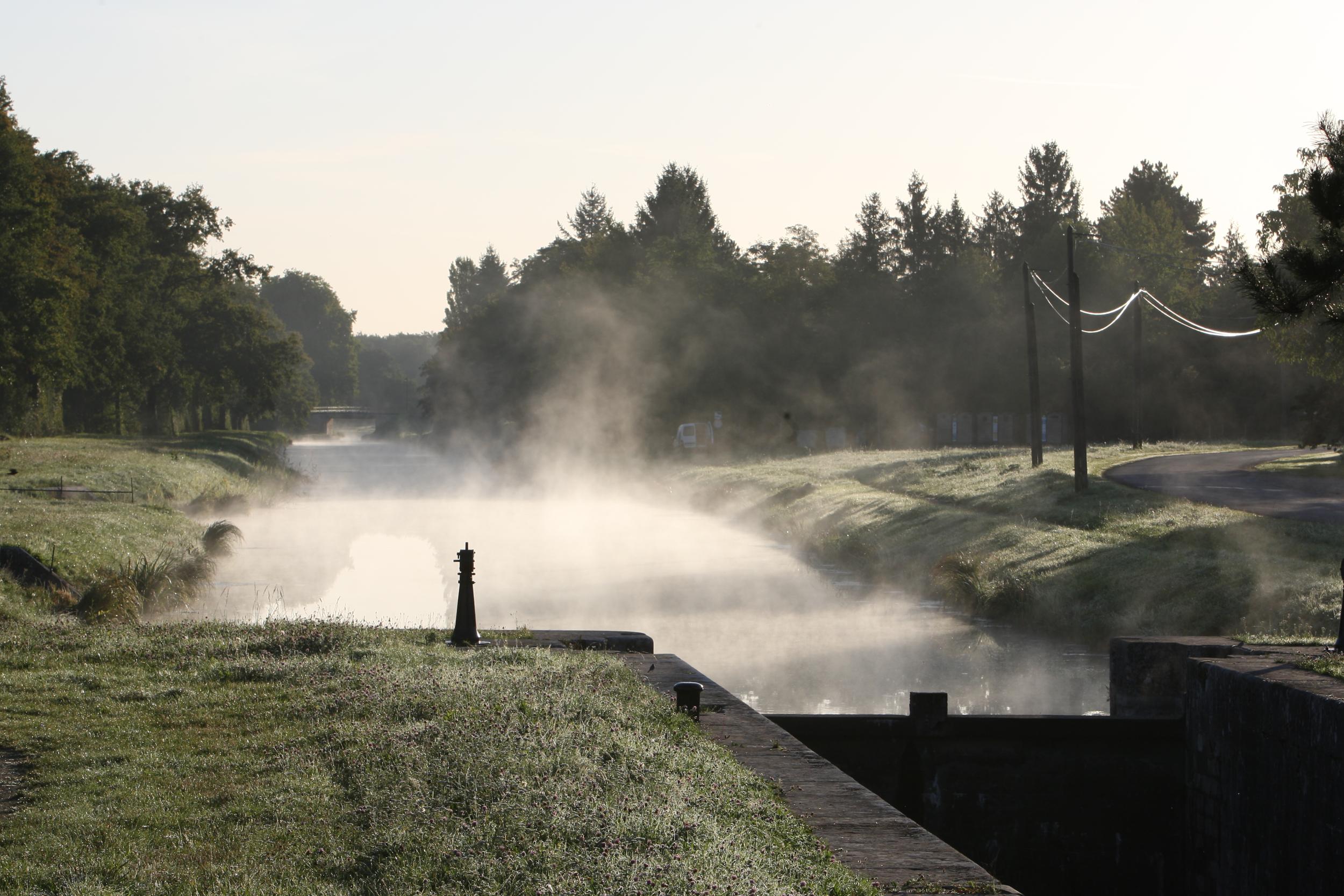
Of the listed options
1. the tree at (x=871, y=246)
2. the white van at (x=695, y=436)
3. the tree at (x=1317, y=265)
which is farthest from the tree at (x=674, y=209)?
the tree at (x=1317, y=265)

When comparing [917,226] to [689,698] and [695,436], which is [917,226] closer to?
[695,436]

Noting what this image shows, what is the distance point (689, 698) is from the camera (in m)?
10.6

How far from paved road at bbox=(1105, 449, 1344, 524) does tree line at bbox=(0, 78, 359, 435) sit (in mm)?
36374

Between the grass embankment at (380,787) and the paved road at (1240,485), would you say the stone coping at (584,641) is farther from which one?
the paved road at (1240,485)

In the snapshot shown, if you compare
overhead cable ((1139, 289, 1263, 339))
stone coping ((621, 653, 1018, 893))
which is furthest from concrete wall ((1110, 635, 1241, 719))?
overhead cable ((1139, 289, 1263, 339))

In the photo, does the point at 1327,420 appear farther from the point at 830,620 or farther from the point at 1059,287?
the point at 1059,287

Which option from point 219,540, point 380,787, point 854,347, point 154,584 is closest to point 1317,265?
point 380,787

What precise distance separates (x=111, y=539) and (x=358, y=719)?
1721 centimetres

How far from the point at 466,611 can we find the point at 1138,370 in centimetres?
5639

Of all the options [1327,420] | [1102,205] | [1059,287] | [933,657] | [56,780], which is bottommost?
[933,657]

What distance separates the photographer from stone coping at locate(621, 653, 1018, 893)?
6969 mm

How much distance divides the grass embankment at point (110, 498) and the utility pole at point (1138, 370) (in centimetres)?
3729

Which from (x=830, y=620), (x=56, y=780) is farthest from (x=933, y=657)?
(x=56, y=780)

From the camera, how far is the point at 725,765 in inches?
341
